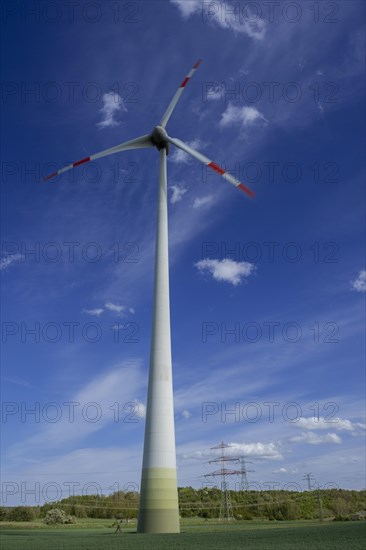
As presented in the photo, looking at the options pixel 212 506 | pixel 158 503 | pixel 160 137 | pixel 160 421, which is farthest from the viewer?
pixel 212 506

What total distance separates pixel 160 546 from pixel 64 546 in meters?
6.16

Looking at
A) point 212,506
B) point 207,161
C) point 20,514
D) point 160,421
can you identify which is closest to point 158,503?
point 160,421

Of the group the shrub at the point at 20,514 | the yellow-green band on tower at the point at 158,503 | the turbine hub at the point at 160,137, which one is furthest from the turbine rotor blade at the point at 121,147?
the shrub at the point at 20,514

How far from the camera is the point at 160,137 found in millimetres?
57406

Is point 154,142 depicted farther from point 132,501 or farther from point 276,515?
point 132,501

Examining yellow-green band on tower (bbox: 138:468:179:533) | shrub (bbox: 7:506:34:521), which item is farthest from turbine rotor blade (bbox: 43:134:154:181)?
shrub (bbox: 7:506:34:521)

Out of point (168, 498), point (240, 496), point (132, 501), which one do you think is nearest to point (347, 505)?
point (240, 496)

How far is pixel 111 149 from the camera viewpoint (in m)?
58.3

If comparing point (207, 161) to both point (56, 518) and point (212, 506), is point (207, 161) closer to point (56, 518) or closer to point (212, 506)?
point (56, 518)

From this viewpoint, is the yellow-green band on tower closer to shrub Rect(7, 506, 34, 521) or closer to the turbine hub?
the turbine hub

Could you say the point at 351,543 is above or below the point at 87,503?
above

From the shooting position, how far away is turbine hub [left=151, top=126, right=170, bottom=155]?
2258 inches

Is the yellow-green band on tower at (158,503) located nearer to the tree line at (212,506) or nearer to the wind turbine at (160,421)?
the wind turbine at (160,421)

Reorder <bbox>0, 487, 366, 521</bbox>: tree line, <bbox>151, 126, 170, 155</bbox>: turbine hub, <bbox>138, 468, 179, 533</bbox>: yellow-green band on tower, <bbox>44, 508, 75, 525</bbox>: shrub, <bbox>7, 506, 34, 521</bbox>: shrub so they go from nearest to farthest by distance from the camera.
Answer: <bbox>138, 468, 179, 533</bbox>: yellow-green band on tower
<bbox>151, 126, 170, 155</bbox>: turbine hub
<bbox>44, 508, 75, 525</bbox>: shrub
<bbox>7, 506, 34, 521</bbox>: shrub
<bbox>0, 487, 366, 521</bbox>: tree line
